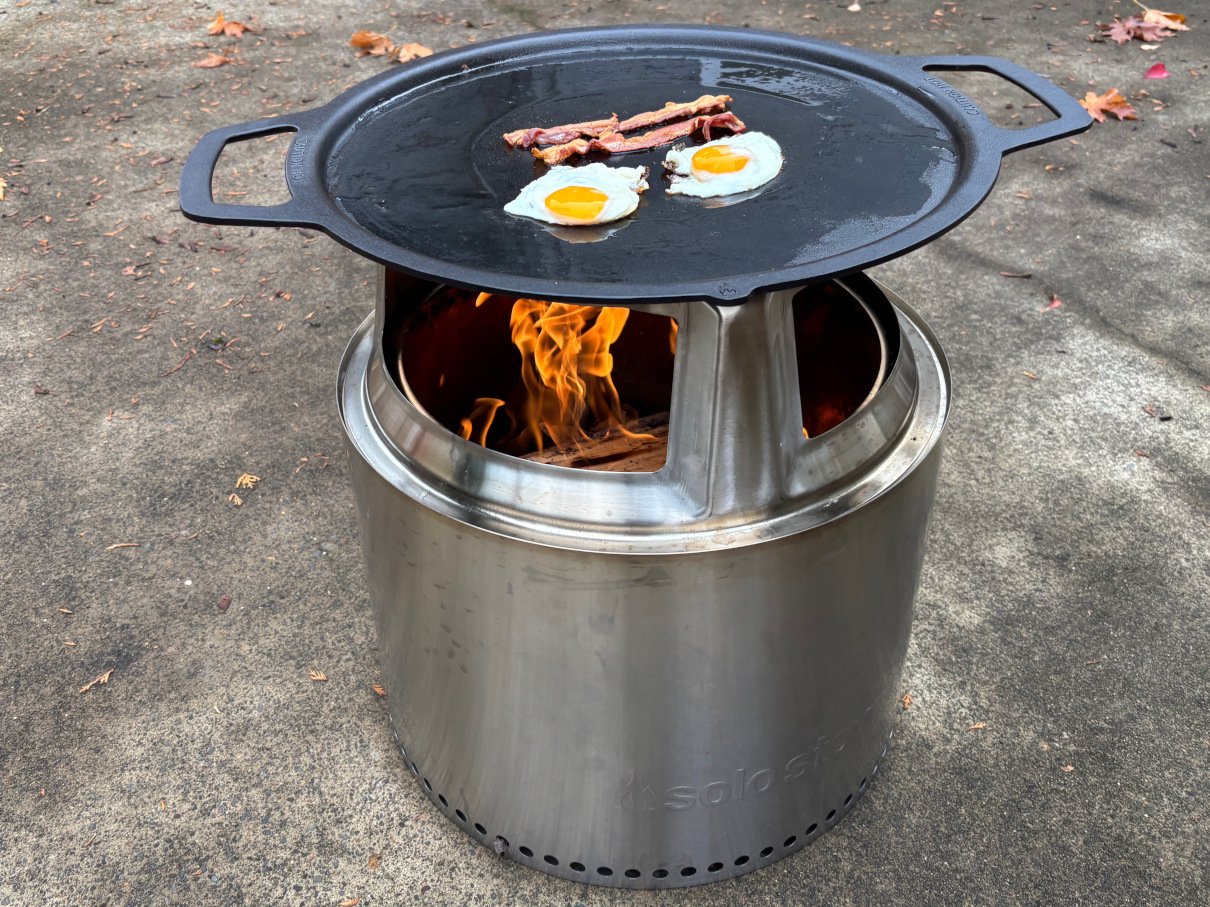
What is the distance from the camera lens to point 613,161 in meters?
2.27

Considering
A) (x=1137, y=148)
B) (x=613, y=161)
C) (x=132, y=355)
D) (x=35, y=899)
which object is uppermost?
(x=613, y=161)

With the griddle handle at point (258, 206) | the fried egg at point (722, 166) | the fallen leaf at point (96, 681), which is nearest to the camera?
the griddle handle at point (258, 206)

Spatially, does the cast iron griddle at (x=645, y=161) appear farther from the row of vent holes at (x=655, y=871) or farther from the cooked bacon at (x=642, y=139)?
the row of vent holes at (x=655, y=871)

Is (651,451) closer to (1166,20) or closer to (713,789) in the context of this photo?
(713,789)

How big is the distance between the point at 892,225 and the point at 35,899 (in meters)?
2.35

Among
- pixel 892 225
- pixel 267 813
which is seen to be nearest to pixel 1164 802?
pixel 892 225

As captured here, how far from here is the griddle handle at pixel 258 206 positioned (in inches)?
71.3

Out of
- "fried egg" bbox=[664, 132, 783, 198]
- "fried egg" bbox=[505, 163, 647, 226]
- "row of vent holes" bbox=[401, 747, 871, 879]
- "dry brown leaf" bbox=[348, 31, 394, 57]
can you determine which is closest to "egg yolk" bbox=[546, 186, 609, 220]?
"fried egg" bbox=[505, 163, 647, 226]

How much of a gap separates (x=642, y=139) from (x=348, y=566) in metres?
1.65

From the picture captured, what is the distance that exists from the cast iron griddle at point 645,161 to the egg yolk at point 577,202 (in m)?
0.04

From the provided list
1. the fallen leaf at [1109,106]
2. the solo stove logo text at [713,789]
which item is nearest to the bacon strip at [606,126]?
the solo stove logo text at [713,789]

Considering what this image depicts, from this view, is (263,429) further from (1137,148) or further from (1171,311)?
(1137,148)

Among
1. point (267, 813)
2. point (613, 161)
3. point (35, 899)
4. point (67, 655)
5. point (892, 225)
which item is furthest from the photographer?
point (67, 655)

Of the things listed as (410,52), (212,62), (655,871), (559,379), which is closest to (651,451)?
(559,379)
